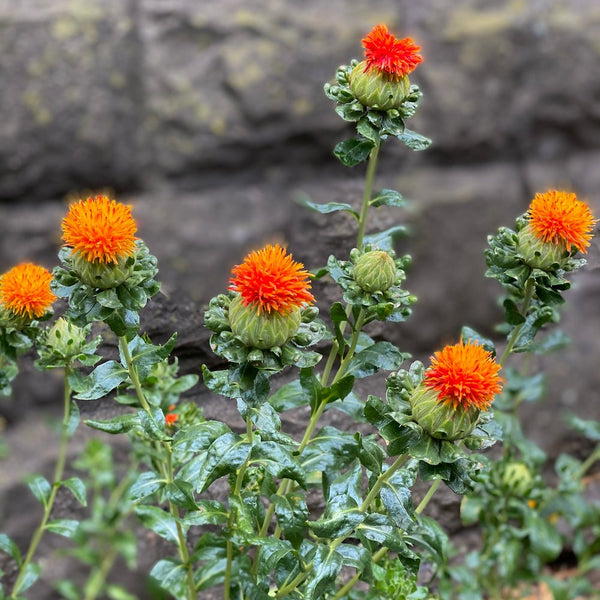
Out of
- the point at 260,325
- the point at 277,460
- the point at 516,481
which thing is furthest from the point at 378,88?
the point at 516,481

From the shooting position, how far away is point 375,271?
827 millimetres

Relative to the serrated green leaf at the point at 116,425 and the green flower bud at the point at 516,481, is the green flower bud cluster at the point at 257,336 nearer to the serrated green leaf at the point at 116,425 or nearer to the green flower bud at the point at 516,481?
the serrated green leaf at the point at 116,425

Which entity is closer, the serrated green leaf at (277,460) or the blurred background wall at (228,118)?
the serrated green leaf at (277,460)

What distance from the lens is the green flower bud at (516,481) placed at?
1313mm

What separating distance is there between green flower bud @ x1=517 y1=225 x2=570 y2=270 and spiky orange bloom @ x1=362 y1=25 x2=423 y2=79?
0.23m

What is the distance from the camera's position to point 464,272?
1794mm

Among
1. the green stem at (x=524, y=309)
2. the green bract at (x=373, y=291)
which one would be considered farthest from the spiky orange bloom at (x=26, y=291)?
the green stem at (x=524, y=309)

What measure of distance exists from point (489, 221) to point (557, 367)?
41 centimetres

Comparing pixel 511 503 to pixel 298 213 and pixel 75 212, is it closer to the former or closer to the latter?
pixel 298 213

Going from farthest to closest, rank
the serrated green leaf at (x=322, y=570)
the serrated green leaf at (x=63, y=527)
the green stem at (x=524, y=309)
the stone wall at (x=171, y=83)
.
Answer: the stone wall at (x=171, y=83) < the serrated green leaf at (x=63, y=527) < the green stem at (x=524, y=309) < the serrated green leaf at (x=322, y=570)

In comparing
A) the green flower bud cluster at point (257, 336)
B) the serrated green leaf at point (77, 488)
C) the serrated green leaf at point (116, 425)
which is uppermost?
the green flower bud cluster at point (257, 336)

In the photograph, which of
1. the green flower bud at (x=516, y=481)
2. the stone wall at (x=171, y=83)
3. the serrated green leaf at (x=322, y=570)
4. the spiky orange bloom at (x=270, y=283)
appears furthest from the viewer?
the stone wall at (x=171, y=83)

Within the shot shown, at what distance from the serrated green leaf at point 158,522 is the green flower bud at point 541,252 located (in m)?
0.54

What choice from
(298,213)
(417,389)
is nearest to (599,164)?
(298,213)
